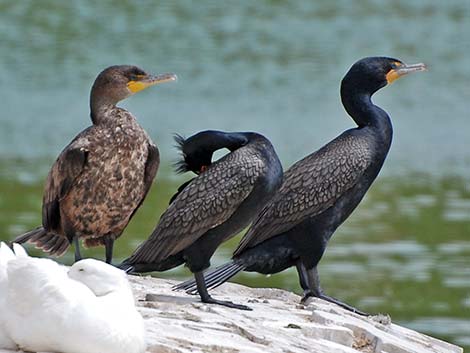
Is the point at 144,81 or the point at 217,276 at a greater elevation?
the point at 144,81

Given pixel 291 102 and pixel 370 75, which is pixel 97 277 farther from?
pixel 291 102

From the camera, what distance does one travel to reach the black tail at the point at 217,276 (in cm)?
821

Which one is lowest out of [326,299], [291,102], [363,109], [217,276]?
[326,299]

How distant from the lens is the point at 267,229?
845 centimetres

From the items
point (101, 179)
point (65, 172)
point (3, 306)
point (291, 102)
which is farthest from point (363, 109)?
point (291, 102)

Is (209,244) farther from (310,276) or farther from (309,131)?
(309,131)

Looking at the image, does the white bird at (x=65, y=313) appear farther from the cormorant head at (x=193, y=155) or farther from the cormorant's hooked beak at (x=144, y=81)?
the cormorant's hooked beak at (x=144, y=81)

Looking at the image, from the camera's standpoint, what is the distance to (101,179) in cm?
842

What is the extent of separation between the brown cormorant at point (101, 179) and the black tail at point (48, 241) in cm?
23

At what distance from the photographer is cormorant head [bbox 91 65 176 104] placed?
881 cm

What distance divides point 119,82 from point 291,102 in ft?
56.0

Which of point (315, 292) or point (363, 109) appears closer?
point (315, 292)

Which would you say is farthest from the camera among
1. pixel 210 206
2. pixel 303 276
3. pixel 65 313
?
pixel 303 276

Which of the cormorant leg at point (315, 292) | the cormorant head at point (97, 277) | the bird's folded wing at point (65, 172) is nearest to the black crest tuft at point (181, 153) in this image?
the bird's folded wing at point (65, 172)
